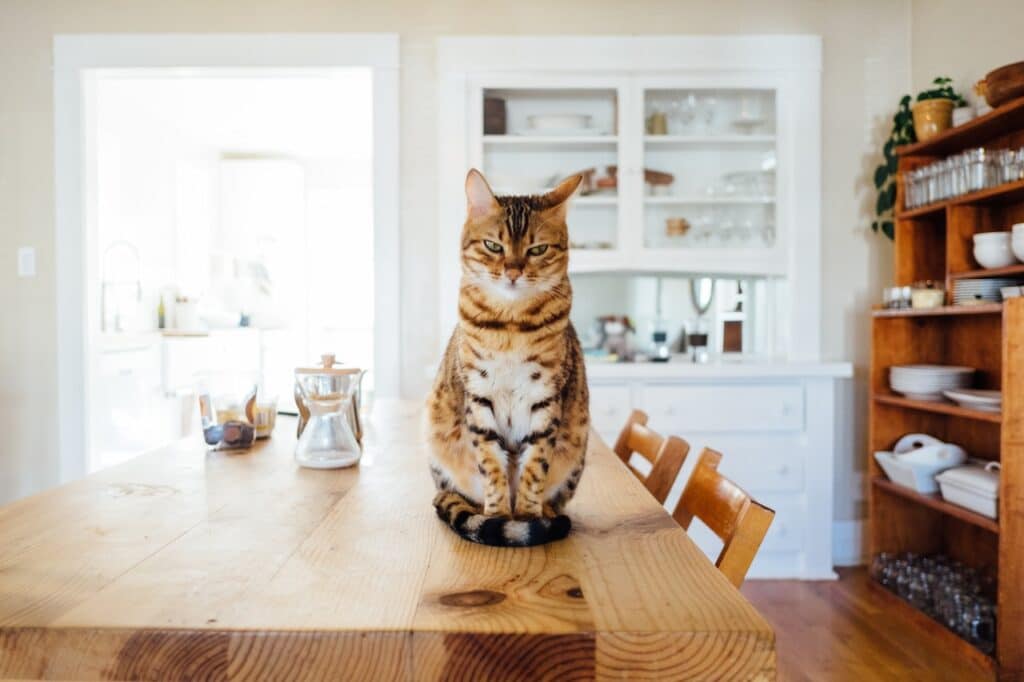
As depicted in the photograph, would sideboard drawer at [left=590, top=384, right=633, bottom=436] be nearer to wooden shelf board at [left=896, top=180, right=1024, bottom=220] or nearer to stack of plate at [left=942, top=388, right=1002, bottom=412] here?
stack of plate at [left=942, top=388, right=1002, bottom=412]

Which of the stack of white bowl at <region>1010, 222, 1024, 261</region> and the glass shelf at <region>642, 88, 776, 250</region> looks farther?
the glass shelf at <region>642, 88, 776, 250</region>

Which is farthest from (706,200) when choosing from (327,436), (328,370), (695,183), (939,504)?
(327,436)

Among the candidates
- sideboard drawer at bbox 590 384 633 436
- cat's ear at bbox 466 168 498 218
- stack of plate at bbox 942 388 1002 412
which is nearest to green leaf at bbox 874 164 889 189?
stack of plate at bbox 942 388 1002 412

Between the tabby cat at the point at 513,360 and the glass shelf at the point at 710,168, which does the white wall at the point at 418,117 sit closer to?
the glass shelf at the point at 710,168

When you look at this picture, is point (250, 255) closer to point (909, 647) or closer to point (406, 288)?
point (406, 288)

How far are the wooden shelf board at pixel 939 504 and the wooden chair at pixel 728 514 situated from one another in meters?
1.47

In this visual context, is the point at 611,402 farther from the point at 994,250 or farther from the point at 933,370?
the point at 994,250

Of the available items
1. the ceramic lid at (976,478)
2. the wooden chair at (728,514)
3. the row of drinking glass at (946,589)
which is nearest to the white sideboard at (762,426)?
the row of drinking glass at (946,589)

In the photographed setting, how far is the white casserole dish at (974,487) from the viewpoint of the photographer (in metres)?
2.17

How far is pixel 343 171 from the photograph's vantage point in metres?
6.52

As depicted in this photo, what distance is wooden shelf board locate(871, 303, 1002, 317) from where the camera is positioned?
219 centimetres

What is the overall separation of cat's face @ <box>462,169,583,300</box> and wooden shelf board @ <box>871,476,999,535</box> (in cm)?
196

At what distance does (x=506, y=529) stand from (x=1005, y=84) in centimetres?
233

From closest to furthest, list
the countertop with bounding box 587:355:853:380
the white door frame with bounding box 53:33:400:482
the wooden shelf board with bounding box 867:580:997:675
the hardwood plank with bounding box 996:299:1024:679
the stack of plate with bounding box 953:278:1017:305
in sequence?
the hardwood plank with bounding box 996:299:1024:679, the wooden shelf board with bounding box 867:580:997:675, the stack of plate with bounding box 953:278:1017:305, the countertop with bounding box 587:355:853:380, the white door frame with bounding box 53:33:400:482
